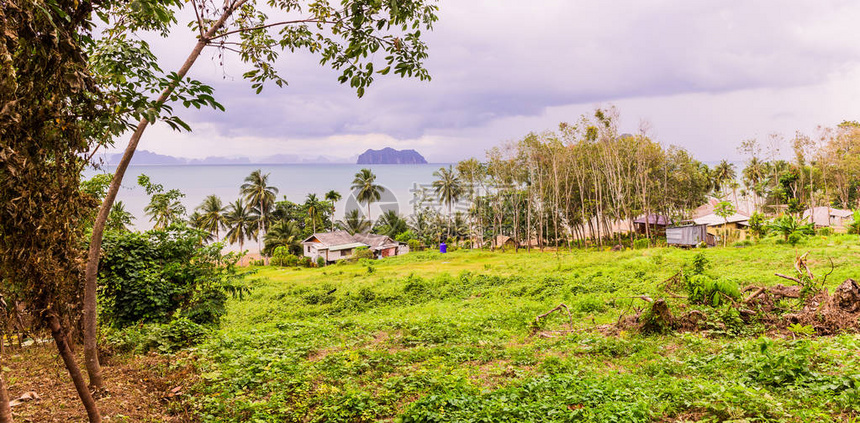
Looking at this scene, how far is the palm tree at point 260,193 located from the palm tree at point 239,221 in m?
1.02

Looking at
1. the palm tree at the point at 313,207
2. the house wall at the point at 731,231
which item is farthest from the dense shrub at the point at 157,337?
the palm tree at the point at 313,207

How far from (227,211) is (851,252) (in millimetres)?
62920

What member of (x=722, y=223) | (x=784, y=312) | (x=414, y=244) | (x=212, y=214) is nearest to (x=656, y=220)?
(x=722, y=223)

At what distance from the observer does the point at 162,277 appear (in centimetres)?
1009

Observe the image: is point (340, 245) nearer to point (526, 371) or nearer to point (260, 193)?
point (260, 193)

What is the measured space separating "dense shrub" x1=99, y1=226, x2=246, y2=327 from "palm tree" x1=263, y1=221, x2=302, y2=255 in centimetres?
4582

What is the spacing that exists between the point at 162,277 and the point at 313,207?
177 ft

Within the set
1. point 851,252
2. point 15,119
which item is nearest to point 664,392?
point 15,119

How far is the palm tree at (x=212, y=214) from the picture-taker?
57125mm

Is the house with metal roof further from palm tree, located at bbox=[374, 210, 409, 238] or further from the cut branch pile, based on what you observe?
the cut branch pile

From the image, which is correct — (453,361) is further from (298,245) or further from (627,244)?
(298,245)

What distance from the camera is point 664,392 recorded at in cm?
536

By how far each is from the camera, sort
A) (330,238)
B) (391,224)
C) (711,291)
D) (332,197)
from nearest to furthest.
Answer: (711,291), (330,238), (332,197), (391,224)

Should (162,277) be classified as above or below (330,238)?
above
